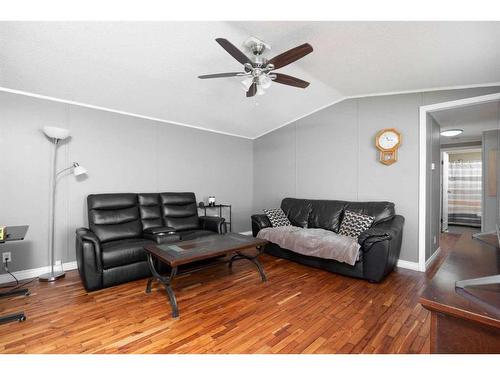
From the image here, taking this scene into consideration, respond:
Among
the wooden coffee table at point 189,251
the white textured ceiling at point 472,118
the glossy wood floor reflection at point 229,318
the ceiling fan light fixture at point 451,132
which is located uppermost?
the white textured ceiling at point 472,118

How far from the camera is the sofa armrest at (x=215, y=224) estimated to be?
3.71 meters

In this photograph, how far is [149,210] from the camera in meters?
3.64

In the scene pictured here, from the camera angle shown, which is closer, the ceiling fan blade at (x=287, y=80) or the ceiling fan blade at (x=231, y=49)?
the ceiling fan blade at (x=231, y=49)

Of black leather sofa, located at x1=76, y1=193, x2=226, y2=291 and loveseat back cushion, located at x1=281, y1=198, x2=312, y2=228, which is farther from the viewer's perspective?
loveseat back cushion, located at x1=281, y1=198, x2=312, y2=228

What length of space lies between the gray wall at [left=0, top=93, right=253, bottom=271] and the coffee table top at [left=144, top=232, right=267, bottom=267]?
63.0 inches

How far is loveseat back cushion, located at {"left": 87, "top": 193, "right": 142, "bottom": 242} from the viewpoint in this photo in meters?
3.13

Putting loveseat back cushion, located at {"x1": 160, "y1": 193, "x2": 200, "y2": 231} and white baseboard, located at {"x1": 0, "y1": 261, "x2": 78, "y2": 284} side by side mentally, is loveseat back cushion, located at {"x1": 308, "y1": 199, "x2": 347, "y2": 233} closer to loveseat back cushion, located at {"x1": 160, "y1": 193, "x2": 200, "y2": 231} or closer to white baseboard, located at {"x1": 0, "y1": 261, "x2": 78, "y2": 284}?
loveseat back cushion, located at {"x1": 160, "y1": 193, "x2": 200, "y2": 231}

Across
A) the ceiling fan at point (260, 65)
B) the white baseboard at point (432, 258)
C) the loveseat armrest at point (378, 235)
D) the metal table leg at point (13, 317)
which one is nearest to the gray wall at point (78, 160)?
the metal table leg at point (13, 317)

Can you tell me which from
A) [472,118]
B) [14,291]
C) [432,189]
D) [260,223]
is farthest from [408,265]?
[14,291]

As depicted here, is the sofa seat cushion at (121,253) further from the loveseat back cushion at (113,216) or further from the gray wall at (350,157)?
the gray wall at (350,157)

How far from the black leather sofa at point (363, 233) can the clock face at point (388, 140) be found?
0.85 metres

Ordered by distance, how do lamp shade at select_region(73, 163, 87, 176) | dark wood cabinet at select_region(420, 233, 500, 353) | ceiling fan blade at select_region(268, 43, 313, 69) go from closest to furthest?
dark wood cabinet at select_region(420, 233, 500, 353)
ceiling fan blade at select_region(268, 43, 313, 69)
lamp shade at select_region(73, 163, 87, 176)

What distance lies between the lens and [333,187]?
4.17 meters

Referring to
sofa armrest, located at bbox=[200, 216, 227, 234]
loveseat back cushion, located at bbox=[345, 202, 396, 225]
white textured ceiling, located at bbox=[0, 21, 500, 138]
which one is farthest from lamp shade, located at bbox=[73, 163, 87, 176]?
loveseat back cushion, located at bbox=[345, 202, 396, 225]
